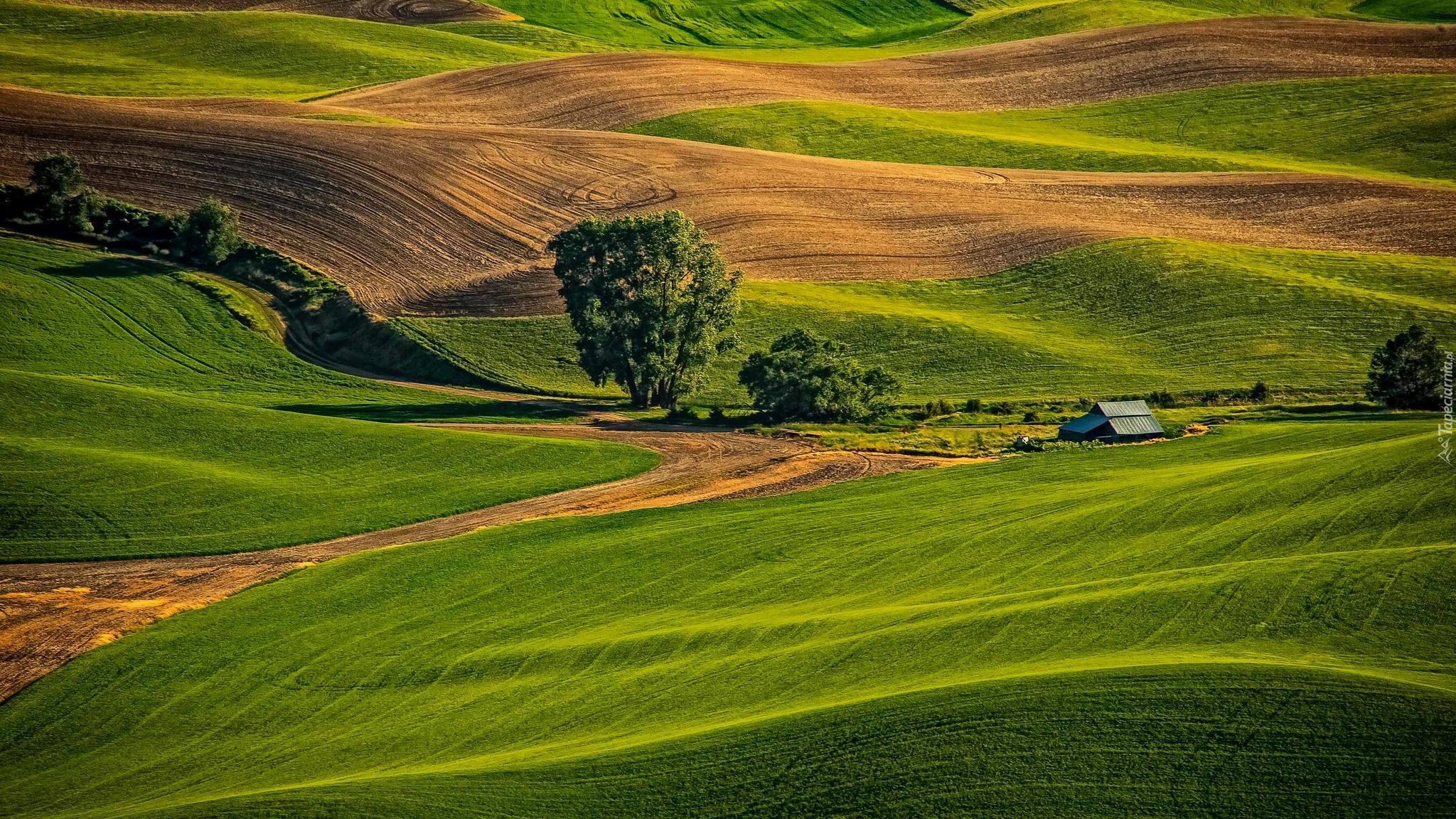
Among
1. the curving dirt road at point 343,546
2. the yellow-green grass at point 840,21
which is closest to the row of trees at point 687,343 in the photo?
the curving dirt road at point 343,546

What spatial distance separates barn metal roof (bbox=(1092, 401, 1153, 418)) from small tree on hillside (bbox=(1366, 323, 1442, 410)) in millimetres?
12914

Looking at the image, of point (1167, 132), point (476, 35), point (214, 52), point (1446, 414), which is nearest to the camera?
point (1446, 414)

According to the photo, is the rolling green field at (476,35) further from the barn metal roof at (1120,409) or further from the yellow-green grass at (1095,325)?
the barn metal roof at (1120,409)

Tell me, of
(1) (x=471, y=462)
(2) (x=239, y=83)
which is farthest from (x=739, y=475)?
(2) (x=239, y=83)

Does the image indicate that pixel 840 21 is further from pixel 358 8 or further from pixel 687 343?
pixel 687 343

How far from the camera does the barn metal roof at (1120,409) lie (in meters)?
67.4

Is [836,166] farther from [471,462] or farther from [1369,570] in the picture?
[1369,570]

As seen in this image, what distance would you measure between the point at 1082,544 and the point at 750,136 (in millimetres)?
75491

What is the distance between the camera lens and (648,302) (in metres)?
76.4

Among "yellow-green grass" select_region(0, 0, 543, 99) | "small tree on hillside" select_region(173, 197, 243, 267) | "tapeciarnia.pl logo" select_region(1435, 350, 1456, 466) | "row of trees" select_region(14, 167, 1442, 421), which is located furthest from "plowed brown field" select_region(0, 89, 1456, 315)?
"tapeciarnia.pl logo" select_region(1435, 350, 1456, 466)

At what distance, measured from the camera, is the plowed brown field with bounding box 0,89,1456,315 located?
93.4 meters

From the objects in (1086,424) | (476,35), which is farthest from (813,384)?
(476,35)

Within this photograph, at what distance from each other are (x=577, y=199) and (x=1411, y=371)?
5636cm

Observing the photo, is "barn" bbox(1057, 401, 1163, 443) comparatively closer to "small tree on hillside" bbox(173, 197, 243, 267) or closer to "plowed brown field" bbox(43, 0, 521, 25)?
"small tree on hillside" bbox(173, 197, 243, 267)
